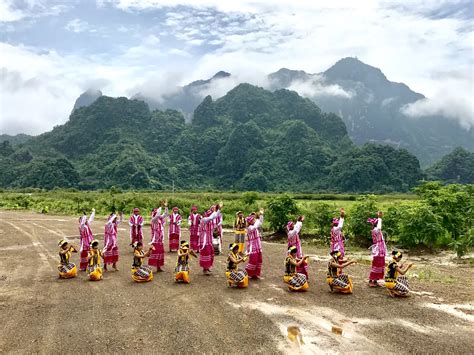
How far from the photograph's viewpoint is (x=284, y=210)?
24141mm

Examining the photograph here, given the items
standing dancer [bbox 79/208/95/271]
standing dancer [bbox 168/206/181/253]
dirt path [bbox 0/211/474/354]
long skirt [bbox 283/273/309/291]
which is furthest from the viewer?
standing dancer [bbox 168/206/181/253]

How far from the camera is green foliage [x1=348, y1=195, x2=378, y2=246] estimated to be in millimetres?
20750

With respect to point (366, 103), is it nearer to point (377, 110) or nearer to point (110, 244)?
point (377, 110)

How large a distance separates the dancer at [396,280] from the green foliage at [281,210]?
12.5 meters

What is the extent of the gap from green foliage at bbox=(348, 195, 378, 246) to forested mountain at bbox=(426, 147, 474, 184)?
220 ft

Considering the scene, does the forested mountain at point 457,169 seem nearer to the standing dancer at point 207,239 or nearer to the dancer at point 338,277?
the standing dancer at point 207,239

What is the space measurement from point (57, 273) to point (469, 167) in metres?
84.5

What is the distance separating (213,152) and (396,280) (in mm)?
90288

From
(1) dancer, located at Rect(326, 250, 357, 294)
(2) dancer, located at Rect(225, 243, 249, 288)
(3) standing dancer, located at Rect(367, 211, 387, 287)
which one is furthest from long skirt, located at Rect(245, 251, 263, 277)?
(3) standing dancer, located at Rect(367, 211, 387, 287)

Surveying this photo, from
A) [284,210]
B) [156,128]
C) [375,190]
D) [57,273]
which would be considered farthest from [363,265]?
[156,128]

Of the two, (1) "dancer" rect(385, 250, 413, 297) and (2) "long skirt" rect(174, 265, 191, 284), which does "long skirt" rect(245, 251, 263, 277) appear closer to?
(2) "long skirt" rect(174, 265, 191, 284)

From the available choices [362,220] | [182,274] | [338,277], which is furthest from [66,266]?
[362,220]

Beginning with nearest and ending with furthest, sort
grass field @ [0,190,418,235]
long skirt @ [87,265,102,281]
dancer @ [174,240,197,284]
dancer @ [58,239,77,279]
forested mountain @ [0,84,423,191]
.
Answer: dancer @ [174,240,197,284]
long skirt @ [87,265,102,281]
dancer @ [58,239,77,279]
grass field @ [0,190,418,235]
forested mountain @ [0,84,423,191]

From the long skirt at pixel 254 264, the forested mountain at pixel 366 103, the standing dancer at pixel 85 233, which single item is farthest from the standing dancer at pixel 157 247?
the forested mountain at pixel 366 103
